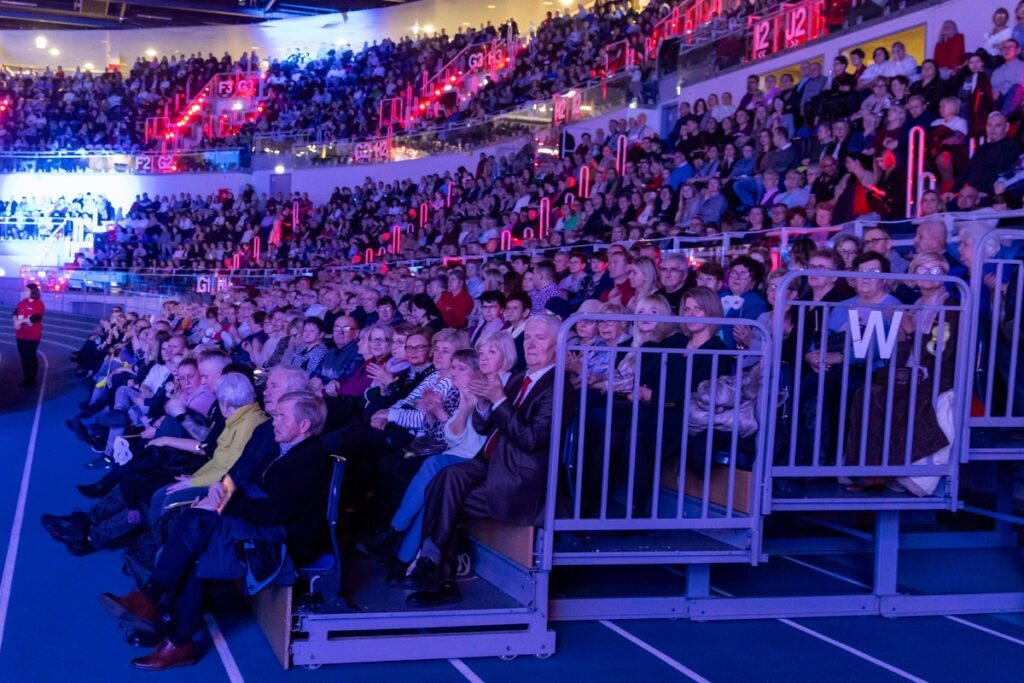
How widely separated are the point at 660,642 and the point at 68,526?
11.5ft

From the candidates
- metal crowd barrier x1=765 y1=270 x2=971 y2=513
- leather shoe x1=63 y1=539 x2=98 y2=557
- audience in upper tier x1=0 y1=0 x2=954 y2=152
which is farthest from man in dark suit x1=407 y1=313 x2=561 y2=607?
audience in upper tier x1=0 y1=0 x2=954 y2=152

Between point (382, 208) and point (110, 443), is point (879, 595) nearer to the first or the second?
point (110, 443)

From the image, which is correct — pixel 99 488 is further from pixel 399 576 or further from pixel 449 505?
pixel 449 505

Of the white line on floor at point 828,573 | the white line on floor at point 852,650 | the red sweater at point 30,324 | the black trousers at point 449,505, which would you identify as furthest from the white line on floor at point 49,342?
the white line on floor at point 852,650

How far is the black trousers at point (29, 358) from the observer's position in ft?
49.4

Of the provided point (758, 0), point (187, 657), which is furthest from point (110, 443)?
point (758, 0)

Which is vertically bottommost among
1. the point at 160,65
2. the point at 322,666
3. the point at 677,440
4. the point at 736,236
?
the point at 322,666

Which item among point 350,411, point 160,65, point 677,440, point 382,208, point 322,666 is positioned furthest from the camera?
point 160,65

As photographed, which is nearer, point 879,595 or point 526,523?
point 526,523

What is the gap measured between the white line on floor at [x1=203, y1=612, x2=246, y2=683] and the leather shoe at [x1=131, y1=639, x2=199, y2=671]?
0.44 feet

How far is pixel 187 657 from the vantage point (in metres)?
4.47

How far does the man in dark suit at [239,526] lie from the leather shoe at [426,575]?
0.42 m

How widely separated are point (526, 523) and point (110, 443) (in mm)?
5688

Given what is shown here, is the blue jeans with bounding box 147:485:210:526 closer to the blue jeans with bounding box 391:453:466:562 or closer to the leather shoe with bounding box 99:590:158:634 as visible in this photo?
the leather shoe with bounding box 99:590:158:634
